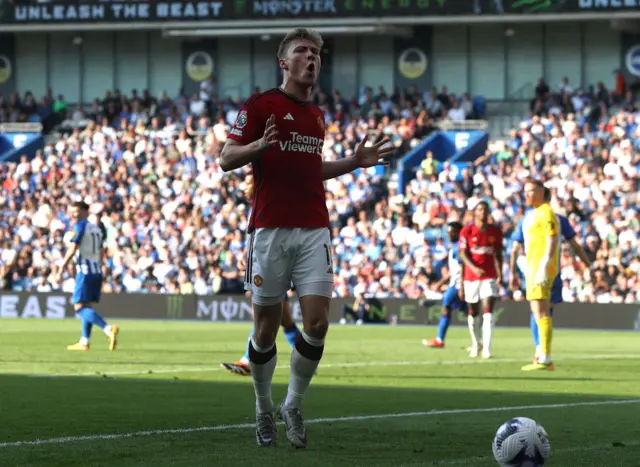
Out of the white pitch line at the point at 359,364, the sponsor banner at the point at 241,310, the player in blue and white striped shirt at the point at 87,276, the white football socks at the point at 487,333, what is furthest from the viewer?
the sponsor banner at the point at 241,310

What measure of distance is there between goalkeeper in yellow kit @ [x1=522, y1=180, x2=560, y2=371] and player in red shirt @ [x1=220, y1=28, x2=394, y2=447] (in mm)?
8443

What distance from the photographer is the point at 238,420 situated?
10.7 m

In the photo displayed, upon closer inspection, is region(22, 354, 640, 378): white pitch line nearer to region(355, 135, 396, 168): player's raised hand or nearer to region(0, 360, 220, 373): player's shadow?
region(0, 360, 220, 373): player's shadow

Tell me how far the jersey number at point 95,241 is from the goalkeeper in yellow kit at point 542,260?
7256 millimetres

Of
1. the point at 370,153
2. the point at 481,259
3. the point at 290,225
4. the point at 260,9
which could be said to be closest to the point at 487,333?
the point at 481,259

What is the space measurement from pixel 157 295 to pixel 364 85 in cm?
1524

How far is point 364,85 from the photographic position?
1934 inches

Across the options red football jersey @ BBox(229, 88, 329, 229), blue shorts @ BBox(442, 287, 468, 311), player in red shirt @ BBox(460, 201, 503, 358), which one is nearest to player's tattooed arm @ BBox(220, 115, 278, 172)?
red football jersey @ BBox(229, 88, 329, 229)

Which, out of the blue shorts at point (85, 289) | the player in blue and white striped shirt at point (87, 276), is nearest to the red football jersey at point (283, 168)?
the player in blue and white striped shirt at point (87, 276)

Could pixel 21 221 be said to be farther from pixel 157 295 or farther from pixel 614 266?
pixel 614 266

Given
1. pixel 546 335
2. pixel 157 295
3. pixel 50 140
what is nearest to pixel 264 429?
pixel 546 335

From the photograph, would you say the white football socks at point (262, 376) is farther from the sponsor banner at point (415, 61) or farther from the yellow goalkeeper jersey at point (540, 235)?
the sponsor banner at point (415, 61)

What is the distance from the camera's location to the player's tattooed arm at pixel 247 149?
8641 mm

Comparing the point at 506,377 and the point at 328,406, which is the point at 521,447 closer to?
the point at 328,406
